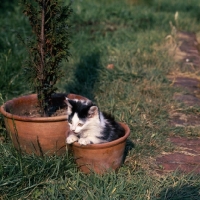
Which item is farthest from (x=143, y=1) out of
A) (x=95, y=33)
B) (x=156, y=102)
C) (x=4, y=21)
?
(x=156, y=102)

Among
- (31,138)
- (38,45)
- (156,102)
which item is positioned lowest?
(156,102)

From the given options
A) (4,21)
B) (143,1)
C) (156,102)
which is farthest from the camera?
(143,1)

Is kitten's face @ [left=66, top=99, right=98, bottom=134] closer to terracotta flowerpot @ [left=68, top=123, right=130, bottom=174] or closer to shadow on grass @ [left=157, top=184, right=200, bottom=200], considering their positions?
terracotta flowerpot @ [left=68, top=123, right=130, bottom=174]

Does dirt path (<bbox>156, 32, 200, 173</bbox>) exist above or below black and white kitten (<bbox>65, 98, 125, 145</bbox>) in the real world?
below

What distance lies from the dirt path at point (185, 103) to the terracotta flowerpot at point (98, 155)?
497 millimetres

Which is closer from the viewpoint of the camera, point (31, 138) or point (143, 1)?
point (31, 138)

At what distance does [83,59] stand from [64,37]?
3.03m

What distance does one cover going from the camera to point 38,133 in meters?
3.40

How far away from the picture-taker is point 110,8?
10.4m

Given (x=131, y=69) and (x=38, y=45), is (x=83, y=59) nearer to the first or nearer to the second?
(x=131, y=69)

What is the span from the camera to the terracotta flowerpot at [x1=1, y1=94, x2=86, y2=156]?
11.1 ft

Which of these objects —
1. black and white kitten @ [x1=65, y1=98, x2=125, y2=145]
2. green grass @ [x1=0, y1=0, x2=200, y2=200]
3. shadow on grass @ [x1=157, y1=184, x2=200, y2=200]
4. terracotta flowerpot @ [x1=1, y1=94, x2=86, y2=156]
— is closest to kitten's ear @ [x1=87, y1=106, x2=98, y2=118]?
black and white kitten @ [x1=65, y1=98, x2=125, y2=145]

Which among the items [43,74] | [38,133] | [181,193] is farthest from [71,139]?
[181,193]

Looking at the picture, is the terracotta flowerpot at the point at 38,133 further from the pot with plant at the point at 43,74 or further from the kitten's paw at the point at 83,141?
the kitten's paw at the point at 83,141
